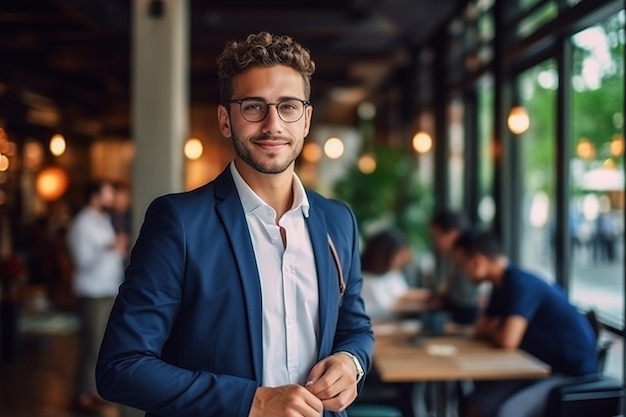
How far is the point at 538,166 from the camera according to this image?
4910 millimetres

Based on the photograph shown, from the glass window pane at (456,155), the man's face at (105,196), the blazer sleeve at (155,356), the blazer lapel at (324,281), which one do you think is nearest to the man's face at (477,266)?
the blazer lapel at (324,281)

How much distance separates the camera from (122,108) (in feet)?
46.6

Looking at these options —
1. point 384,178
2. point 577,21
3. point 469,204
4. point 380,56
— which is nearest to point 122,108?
point 380,56

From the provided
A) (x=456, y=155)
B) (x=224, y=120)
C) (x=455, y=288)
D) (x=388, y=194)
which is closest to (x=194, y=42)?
(x=388, y=194)

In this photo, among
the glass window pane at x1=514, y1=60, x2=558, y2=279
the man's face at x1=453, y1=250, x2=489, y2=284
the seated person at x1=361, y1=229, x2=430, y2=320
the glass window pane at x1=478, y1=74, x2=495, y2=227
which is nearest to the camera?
the man's face at x1=453, y1=250, x2=489, y2=284

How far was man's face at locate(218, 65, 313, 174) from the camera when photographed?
132cm

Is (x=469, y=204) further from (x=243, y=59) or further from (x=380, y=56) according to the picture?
(x=243, y=59)

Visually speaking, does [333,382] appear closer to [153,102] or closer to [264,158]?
[264,158]

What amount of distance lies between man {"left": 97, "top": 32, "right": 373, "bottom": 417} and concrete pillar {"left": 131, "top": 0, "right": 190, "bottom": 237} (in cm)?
332

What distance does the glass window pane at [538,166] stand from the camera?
462 centimetres

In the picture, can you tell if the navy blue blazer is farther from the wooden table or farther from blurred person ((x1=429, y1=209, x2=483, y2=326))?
blurred person ((x1=429, y1=209, x2=483, y2=326))

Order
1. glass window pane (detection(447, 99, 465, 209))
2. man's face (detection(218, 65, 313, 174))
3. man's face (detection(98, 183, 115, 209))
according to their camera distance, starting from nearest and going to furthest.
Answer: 1. man's face (detection(218, 65, 313, 174))
2. man's face (detection(98, 183, 115, 209))
3. glass window pane (detection(447, 99, 465, 209))

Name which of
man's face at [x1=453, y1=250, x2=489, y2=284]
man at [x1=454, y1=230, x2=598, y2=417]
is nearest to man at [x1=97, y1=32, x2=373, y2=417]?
man at [x1=454, y1=230, x2=598, y2=417]

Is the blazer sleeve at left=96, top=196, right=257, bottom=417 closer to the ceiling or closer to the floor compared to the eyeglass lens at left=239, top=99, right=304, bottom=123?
closer to the floor
